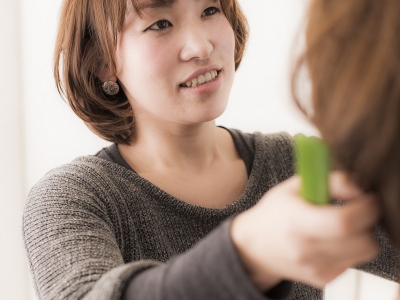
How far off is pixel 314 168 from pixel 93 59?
761 millimetres

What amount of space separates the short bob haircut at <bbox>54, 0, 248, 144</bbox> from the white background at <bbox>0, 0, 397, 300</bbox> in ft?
1.06

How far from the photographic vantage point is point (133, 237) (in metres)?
0.95

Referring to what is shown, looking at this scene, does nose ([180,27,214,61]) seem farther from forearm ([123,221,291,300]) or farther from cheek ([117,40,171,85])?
forearm ([123,221,291,300])

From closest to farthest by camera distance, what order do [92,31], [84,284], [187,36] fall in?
[84,284]
[187,36]
[92,31]

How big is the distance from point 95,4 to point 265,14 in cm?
63

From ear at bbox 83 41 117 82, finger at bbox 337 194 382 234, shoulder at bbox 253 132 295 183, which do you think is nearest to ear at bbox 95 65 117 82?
ear at bbox 83 41 117 82

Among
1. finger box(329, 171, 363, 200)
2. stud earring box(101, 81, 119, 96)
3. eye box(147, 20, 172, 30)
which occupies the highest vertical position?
eye box(147, 20, 172, 30)

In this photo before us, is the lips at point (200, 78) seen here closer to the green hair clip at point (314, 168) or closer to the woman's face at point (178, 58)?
the woman's face at point (178, 58)

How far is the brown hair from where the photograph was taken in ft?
1.31

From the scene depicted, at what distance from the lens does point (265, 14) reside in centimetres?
149

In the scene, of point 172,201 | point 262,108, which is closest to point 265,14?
point 262,108

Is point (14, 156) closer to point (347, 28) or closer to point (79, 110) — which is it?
point (79, 110)

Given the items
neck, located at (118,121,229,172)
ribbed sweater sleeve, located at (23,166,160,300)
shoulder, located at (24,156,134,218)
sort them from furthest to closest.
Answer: neck, located at (118,121,229,172) → shoulder, located at (24,156,134,218) → ribbed sweater sleeve, located at (23,166,160,300)

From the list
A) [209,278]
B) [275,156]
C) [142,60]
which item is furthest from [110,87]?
[209,278]
